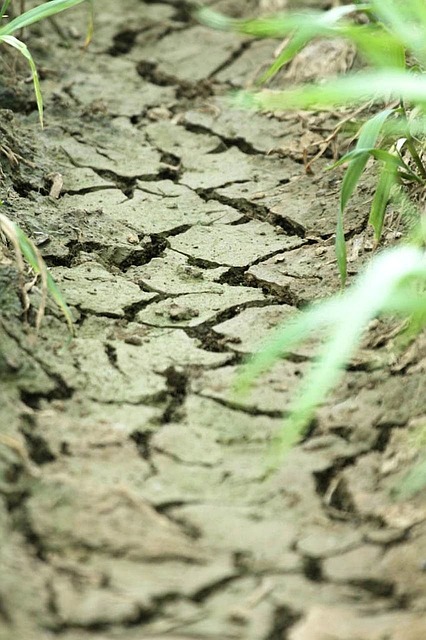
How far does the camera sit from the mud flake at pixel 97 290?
201 cm

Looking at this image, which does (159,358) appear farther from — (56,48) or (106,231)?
(56,48)

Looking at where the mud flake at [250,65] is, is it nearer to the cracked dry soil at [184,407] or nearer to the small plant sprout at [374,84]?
the cracked dry soil at [184,407]

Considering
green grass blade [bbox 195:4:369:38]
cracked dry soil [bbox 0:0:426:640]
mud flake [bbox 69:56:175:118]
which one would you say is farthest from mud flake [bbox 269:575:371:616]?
mud flake [bbox 69:56:175:118]

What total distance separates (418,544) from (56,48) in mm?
2337

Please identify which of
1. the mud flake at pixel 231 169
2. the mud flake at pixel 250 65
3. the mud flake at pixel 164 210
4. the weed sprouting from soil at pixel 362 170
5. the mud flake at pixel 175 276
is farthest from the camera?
the mud flake at pixel 250 65

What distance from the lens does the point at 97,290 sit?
207cm

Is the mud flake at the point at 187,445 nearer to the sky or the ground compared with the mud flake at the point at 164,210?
nearer to the ground

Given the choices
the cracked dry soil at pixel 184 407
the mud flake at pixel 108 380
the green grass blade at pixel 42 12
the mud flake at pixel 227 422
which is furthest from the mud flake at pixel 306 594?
the green grass blade at pixel 42 12

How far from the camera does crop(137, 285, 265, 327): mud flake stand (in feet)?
6.55

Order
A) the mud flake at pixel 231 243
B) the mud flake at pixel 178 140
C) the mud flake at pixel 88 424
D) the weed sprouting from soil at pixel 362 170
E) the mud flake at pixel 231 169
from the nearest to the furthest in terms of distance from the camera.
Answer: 1. the weed sprouting from soil at pixel 362 170
2. the mud flake at pixel 88 424
3. the mud flake at pixel 231 243
4. the mud flake at pixel 231 169
5. the mud flake at pixel 178 140

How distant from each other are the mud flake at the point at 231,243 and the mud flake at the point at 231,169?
22 cm

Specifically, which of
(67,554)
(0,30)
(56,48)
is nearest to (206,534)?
(67,554)

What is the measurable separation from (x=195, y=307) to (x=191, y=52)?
4.92 ft

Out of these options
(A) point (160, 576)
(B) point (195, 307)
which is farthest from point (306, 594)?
(B) point (195, 307)
